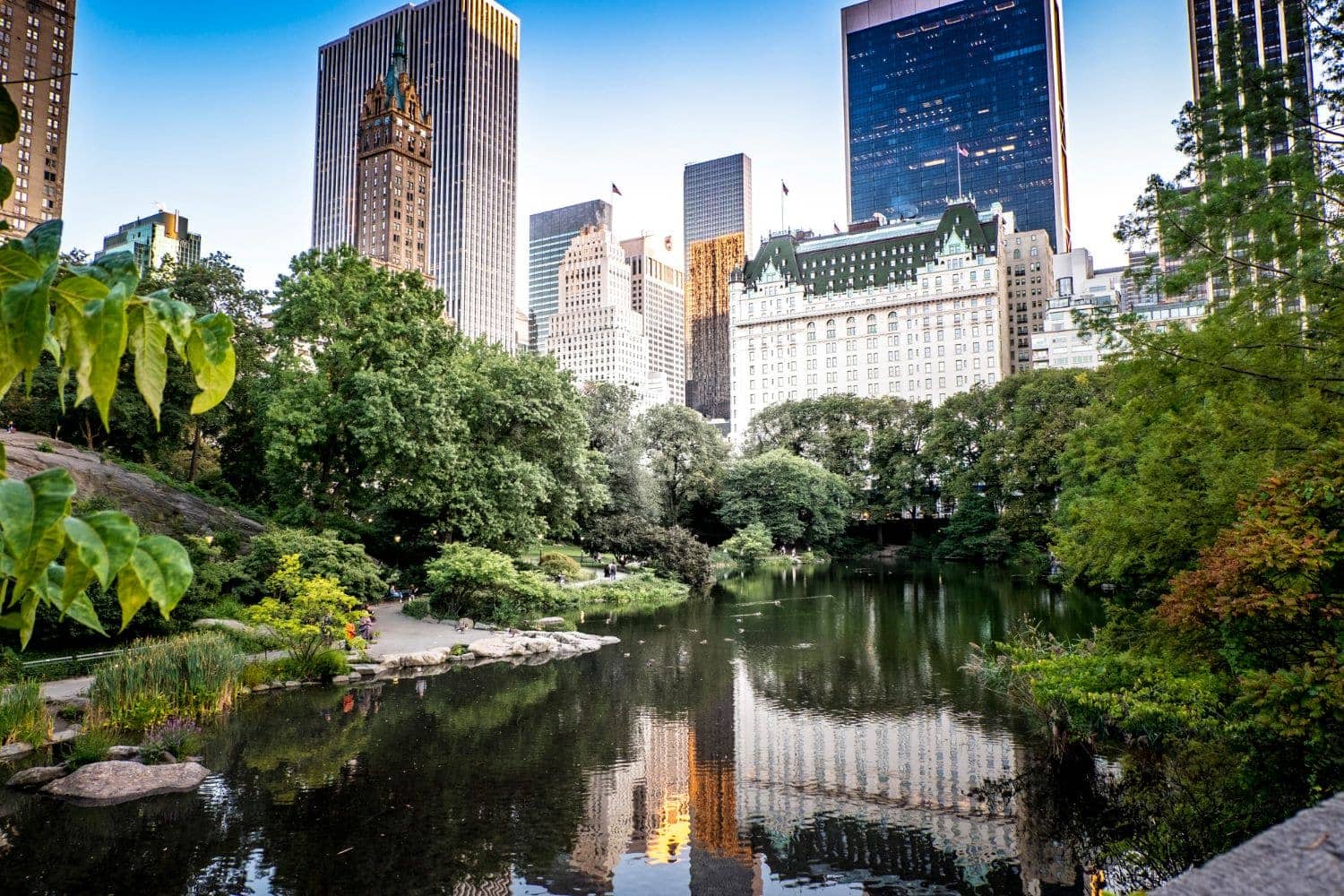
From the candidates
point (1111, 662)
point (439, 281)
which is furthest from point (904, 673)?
point (439, 281)

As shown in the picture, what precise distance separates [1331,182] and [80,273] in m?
11.8

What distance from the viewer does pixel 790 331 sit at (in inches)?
4250

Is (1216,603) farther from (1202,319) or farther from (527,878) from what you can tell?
(527,878)

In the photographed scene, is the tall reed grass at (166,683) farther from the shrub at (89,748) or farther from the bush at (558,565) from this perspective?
the bush at (558,565)

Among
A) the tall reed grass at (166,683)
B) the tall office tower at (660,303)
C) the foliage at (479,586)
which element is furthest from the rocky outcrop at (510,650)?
the tall office tower at (660,303)

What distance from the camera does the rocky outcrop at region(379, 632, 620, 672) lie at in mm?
20047

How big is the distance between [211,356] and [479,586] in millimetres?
24892

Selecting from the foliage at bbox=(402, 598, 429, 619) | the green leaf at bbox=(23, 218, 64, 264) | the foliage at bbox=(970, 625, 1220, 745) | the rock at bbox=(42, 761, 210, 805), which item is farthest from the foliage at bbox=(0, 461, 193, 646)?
the foliage at bbox=(402, 598, 429, 619)

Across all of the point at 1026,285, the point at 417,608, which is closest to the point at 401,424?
the point at 417,608

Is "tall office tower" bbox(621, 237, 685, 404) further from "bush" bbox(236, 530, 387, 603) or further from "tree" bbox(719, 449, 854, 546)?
"bush" bbox(236, 530, 387, 603)

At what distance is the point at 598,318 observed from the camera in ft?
506

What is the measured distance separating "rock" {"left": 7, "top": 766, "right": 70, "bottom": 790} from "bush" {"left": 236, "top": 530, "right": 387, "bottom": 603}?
9395mm

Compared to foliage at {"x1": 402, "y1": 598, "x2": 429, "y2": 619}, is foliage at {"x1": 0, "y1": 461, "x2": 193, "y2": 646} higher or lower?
foliage at {"x1": 0, "y1": 461, "x2": 193, "y2": 646}

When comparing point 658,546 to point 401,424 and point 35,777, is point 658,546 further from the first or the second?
point 35,777
